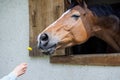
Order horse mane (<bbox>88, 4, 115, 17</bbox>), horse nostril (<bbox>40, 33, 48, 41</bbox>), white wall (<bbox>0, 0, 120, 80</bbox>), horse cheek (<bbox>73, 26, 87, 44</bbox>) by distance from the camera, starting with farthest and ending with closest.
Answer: white wall (<bbox>0, 0, 120, 80</bbox>)
horse mane (<bbox>88, 4, 115, 17</bbox>)
horse cheek (<bbox>73, 26, 87, 44</bbox>)
horse nostril (<bbox>40, 33, 48, 41</bbox>)

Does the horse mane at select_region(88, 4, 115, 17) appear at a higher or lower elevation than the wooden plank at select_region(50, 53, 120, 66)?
higher

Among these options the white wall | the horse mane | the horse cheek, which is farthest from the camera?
the white wall

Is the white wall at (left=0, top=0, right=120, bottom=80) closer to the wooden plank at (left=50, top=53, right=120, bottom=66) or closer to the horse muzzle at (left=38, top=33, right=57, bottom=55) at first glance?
the wooden plank at (left=50, top=53, right=120, bottom=66)

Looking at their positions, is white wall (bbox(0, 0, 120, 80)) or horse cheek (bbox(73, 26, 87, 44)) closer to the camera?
horse cheek (bbox(73, 26, 87, 44))

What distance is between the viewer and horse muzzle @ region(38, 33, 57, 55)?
100 inches

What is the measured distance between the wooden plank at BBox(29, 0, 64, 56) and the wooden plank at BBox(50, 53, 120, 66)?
11.4 inches

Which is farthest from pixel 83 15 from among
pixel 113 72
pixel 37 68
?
pixel 37 68

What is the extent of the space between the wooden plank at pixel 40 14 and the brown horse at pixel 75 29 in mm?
313

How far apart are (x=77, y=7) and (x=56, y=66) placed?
0.67 metres

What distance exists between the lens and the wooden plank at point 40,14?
3094 mm

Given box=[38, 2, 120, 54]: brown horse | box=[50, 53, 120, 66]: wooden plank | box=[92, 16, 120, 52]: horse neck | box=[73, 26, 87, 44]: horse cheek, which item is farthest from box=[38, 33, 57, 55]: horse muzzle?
box=[92, 16, 120, 52]: horse neck

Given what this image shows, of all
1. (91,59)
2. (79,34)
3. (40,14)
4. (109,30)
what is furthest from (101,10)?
(40,14)

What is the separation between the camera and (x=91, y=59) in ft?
9.17

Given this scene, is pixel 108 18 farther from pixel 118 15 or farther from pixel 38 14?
pixel 38 14
